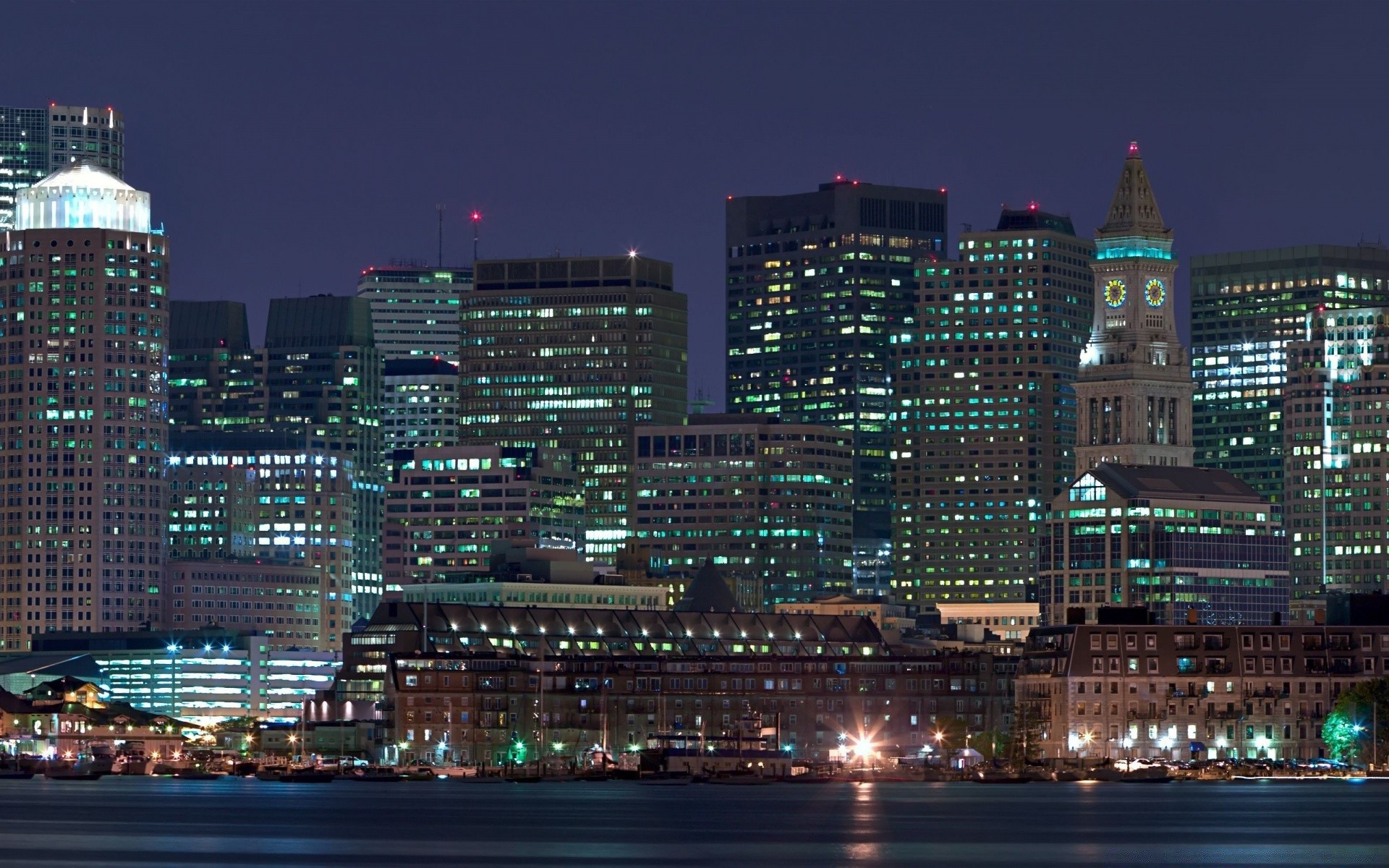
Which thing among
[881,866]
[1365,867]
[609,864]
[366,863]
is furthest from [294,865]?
[1365,867]

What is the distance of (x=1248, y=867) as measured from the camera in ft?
648

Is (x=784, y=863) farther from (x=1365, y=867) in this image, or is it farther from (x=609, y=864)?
(x=1365, y=867)

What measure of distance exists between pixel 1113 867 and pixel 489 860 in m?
38.4

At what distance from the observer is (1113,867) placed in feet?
644

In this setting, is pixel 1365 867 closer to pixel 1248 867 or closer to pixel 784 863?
pixel 1248 867

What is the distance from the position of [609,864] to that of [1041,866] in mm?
26354

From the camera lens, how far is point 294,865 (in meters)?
196

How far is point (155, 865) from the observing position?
196 metres

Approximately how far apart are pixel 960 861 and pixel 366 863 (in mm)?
36580

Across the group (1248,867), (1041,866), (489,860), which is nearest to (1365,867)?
(1248,867)

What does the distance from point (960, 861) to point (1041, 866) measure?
18.1ft

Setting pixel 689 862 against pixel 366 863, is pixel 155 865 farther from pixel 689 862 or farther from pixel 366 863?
pixel 689 862

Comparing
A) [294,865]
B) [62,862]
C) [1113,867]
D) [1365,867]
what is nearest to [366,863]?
[294,865]

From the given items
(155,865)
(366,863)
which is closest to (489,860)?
(366,863)
